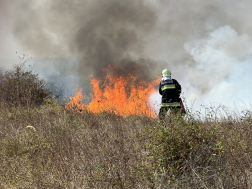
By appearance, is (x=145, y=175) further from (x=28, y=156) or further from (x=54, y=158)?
(x=28, y=156)

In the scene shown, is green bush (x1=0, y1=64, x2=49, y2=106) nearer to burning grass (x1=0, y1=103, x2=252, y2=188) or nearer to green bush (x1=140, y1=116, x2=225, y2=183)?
burning grass (x1=0, y1=103, x2=252, y2=188)

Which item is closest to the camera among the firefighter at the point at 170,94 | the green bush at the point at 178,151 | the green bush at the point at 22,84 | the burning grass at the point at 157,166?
the burning grass at the point at 157,166

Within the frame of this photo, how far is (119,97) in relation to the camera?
1008cm

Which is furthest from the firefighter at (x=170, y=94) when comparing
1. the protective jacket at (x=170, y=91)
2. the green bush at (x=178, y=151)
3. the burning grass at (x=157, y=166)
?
the green bush at (x=178, y=151)

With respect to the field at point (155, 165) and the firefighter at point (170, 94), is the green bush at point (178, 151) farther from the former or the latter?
the firefighter at point (170, 94)

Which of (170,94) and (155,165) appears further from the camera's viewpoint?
(170,94)

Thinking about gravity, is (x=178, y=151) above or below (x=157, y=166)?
above

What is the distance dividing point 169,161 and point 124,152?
834 mm

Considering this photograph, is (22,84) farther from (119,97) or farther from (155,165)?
(155,165)

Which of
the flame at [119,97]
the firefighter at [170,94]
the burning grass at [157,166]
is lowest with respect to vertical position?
the burning grass at [157,166]

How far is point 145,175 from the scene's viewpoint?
247 cm

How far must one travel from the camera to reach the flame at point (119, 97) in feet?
22.4

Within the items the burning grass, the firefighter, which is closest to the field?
the burning grass

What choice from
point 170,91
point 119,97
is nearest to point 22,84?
point 119,97
